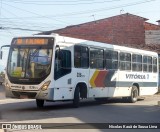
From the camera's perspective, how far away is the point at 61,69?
55.6 ft

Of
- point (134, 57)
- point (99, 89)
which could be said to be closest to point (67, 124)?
point (99, 89)

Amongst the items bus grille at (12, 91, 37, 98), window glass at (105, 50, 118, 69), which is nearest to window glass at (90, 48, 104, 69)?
window glass at (105, 50, 118, 69)

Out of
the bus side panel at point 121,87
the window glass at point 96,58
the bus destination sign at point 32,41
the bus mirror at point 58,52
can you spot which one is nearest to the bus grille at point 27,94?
the bus mirror at point 58,52

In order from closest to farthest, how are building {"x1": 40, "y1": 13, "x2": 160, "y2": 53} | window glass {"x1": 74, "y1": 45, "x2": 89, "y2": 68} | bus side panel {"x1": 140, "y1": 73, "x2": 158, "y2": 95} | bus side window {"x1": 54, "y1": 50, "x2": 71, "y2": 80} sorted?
1. bus side window {"x1": 54, "y1": 50, "x2": 71, "y2": 80}
2. window glass {"x1": 74, "y1": 45, "x2": 89, "y2": 68}
3. bus side panel {"x1": 140, "y1": 73, "x2": 158, "y2": 95}
4. building {"x1": 40, "y1": 13, "x2": 160, "y2": 53}

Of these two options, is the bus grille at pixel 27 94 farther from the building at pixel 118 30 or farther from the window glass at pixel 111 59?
the building at pixel 118 30

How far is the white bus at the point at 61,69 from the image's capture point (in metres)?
16.4

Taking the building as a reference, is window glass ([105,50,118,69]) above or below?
below

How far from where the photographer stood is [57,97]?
1648 cm

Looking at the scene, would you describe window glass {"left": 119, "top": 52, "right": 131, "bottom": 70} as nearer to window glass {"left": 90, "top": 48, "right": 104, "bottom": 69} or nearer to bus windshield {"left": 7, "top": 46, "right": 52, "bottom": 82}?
window glass {"left": 90, "top": 48, "right": 104, "bottom": 69}

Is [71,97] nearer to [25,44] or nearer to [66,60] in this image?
[66,60]

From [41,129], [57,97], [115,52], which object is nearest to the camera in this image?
[41,129]

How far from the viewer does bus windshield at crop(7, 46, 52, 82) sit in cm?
1639

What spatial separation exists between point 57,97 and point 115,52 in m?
5.79

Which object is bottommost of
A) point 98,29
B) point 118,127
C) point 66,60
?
point 118,127
